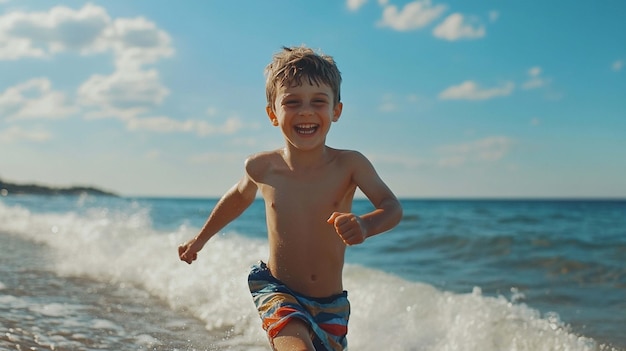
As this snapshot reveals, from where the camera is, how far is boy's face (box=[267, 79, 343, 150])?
277cm

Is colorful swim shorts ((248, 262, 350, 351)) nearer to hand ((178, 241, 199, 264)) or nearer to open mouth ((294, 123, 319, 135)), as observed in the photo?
hand ((178, 241, 199, 264))

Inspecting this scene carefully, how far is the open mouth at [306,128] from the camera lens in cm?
281

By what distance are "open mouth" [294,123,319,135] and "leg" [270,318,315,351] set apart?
0.84 metres

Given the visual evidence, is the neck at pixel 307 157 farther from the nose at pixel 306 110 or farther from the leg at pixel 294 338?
the leg at pixel 294 338

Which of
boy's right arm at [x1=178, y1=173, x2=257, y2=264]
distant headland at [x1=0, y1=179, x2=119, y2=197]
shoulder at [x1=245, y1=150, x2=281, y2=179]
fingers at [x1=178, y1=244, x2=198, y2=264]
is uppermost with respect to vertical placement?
shoulder at [x1=245, y1=150, x2=281, y2=179]

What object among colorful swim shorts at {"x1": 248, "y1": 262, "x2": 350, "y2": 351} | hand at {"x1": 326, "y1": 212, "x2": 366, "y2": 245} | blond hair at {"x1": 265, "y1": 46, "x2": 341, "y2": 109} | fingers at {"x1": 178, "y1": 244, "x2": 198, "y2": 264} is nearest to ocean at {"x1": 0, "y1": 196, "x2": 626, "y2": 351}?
fingers at {"x1": 178, "y1": 244, "x2": 198, "y2": 264}

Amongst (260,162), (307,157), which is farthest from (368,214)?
(260,162)

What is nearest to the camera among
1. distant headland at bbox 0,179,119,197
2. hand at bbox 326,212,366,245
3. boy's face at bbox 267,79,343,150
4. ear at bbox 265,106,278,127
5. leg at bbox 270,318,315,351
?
hand at bbox 326,212,366,245

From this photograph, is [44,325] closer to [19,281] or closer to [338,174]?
[19,281]

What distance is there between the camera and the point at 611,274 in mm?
7828

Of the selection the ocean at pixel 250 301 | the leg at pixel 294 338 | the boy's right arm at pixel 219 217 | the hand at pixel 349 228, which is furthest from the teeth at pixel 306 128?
the ocean at pixel 250 301

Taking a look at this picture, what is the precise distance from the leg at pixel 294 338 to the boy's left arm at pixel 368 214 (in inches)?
18.6

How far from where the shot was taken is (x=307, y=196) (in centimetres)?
289

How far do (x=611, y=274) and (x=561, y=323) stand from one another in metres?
3.45
